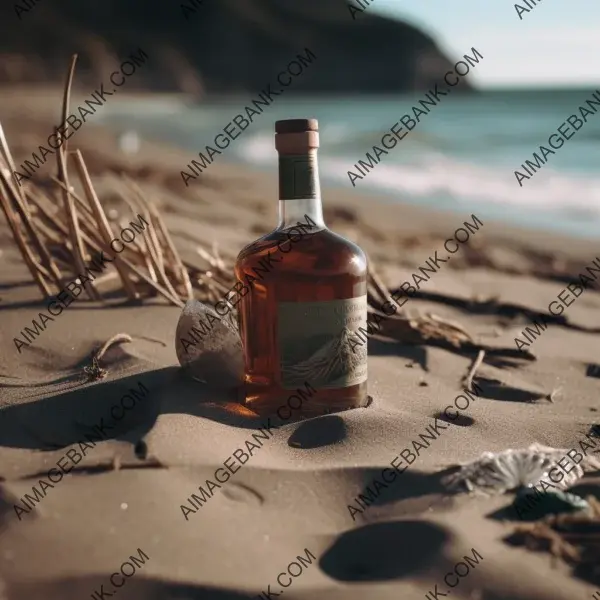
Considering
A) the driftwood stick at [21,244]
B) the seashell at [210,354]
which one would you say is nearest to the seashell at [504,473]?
the seashell at [210,354]

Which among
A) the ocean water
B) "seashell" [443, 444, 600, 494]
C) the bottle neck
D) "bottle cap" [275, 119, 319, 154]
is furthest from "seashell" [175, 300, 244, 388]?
the ocean water

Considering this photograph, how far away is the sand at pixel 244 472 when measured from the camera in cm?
130

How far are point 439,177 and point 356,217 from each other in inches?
155

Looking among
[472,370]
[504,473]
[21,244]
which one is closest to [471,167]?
[472,370]

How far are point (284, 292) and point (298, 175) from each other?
0.28 m

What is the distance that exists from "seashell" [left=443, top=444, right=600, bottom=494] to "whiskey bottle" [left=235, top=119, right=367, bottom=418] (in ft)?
1.30

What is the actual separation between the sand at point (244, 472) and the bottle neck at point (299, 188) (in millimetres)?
484

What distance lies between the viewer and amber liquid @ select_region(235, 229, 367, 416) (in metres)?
1.81

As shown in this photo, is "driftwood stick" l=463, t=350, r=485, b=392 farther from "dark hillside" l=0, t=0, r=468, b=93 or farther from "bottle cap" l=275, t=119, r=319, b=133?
"dark hillside" l=0, t=0, r=468, b=93

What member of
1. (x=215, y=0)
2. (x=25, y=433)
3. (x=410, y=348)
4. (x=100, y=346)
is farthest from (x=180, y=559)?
(x=215, y=0)

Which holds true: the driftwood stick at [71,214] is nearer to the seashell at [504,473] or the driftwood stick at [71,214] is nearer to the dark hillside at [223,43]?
the seashell at [504,473]

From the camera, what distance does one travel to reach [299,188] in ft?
6.02

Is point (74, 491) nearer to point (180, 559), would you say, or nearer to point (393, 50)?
point (180, 559)

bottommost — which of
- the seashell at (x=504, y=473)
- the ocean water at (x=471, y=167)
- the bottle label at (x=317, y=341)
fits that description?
the ocean water at (x=471, y=167)
